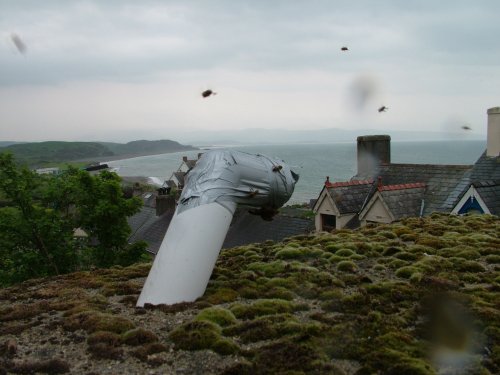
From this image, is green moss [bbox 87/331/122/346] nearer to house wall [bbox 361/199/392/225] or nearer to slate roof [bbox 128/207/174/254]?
house wall [bbox 361/199/392/225]

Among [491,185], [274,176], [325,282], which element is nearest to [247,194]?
[274,176]

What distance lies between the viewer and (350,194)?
2891cm

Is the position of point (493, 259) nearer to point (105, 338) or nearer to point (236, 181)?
point (236, 181)

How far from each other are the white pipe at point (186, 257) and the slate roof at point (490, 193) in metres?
15.9

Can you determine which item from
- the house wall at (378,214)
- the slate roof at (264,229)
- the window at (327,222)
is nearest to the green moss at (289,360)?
the house wall at (378,214)

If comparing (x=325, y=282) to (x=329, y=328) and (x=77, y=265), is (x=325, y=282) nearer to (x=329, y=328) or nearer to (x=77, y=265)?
(x=329, y=328)

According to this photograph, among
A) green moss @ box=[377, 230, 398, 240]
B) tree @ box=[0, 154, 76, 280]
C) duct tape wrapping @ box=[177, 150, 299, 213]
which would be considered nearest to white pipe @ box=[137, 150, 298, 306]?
duct tape wrapping @ box=[177, 150, 299, 213]

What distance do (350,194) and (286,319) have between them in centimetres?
1902

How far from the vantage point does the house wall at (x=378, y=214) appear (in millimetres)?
25781

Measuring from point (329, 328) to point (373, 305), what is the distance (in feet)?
6.23

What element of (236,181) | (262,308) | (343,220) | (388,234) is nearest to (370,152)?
(343,220)

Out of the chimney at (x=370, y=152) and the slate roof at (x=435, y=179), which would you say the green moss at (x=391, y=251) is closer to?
the slate roof at (x=435, y=179)

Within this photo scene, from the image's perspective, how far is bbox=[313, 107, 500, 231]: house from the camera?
24828 mm

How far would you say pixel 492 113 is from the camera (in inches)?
1026
